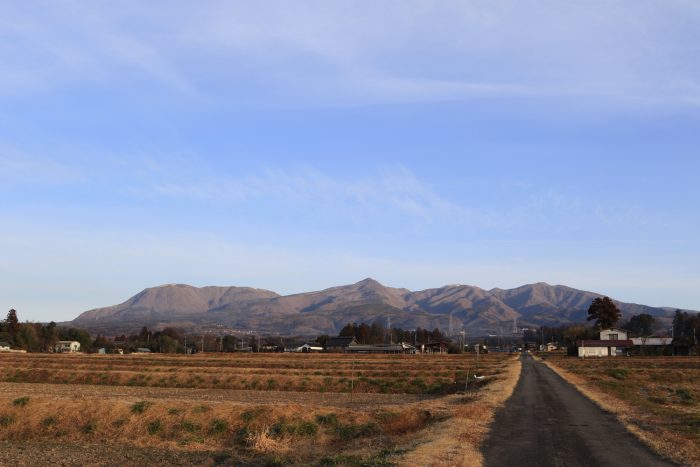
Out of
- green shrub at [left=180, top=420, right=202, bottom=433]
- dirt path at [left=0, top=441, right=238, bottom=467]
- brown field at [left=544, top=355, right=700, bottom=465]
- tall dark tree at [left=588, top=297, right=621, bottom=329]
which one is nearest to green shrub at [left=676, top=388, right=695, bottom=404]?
brown field at [left=544, top=355, right=700, bottom=465]

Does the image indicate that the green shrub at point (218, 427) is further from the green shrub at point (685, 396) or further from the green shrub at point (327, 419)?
the green shrub at point (685, 396)

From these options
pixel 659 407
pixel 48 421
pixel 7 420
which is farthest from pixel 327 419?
pixel 659 407

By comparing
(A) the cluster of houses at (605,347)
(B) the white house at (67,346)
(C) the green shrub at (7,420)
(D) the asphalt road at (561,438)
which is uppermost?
(D) the asphalt road at (561,438)

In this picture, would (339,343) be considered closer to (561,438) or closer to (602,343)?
(602,343)

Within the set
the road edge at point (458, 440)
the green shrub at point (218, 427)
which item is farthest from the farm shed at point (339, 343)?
the road edge at point (458, 440)

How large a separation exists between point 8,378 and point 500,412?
164 feet

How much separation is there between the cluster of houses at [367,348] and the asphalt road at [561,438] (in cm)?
12764

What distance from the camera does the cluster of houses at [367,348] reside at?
525 feet

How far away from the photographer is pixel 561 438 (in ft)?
67.3

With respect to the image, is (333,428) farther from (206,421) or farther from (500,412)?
(500,412)

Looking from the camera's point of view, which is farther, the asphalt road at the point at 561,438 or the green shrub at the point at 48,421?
the green shrub at the point at 48,421

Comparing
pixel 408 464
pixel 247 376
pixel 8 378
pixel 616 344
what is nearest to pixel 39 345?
pixel 8 378

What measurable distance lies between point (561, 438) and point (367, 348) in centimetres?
14495

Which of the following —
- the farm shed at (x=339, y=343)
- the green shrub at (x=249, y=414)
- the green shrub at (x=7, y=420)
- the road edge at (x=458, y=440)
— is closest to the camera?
the road edge at (x=458, y=440)
